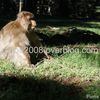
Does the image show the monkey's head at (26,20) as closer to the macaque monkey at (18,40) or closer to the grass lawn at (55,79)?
the macaque monkey at (18,40)

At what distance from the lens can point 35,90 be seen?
5996 millimetres

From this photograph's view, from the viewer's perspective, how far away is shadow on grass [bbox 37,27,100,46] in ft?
36.6

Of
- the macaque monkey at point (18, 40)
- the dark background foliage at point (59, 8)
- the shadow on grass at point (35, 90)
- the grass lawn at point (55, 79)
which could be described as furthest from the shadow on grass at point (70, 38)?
the dark background foliage at point (59, 8)

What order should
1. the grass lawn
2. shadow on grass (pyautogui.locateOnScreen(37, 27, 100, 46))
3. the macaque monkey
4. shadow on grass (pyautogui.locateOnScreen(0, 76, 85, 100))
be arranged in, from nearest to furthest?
shadow on grass (pyautogui.locateOnScreen(0, 76, 85, 100)), the grass lawn, the macaque monkey, shadow on grass (pyautogui.locateOnScreen(37, 27, 100, 46))

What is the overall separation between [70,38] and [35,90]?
5928 mm

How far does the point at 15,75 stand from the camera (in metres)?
6.84

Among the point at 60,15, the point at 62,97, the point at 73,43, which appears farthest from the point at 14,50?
the point at 60,15

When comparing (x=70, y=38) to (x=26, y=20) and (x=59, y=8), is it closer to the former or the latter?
(x=26, y=20)

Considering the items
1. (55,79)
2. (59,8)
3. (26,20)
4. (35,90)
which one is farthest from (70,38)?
(59,8)

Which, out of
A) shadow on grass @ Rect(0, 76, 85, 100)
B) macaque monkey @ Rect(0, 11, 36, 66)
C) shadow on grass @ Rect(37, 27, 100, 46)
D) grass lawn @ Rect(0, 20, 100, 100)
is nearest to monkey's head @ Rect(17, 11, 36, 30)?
macaque monkey @ Rect(0, 11, 36, 66)

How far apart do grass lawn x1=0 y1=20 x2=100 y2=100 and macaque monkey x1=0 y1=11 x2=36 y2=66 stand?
0.15 metres

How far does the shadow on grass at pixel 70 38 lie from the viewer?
1117 centimetres

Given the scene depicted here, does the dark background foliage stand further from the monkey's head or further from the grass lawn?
the monkey's head

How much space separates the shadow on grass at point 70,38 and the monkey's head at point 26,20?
3.20 m
